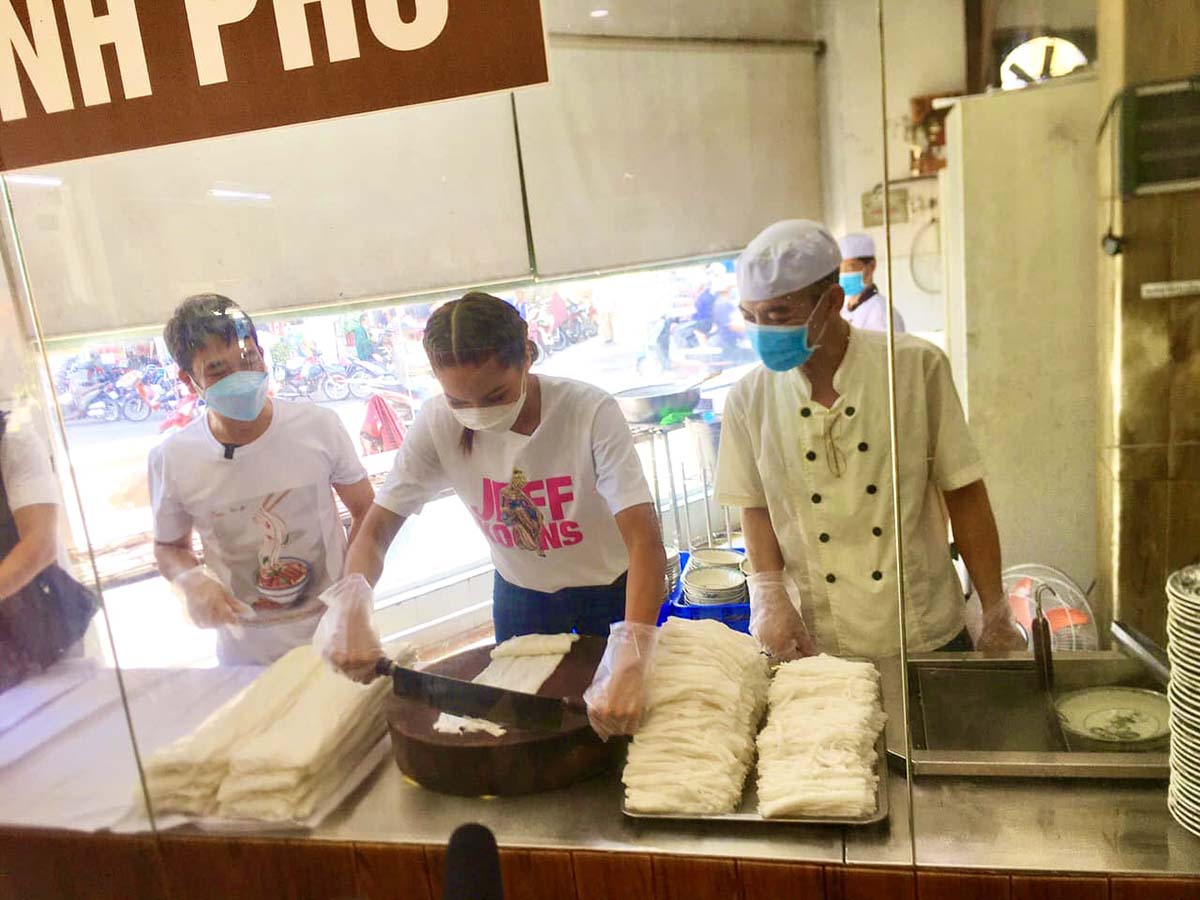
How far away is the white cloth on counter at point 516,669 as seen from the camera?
1.16 metres

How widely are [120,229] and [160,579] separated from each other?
56cm

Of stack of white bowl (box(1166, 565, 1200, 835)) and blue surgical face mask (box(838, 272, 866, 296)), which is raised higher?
blue surgical face mask (box(838, 272, 866, 296))

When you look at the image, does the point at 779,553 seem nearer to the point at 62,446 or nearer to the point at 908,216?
the point at 908,216

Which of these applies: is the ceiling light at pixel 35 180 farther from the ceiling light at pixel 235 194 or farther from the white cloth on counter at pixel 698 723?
the white cloth on counter at pixel 698 723

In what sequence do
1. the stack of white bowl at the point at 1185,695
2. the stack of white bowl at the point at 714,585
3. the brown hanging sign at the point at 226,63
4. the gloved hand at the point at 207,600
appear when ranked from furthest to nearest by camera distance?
the gloved hand at the point at 207,600 → the stack of white bowl at the point at 714,585 → the brown hanging sign at the point at 226,63 → the stack of white bowl at the point at 1185,695

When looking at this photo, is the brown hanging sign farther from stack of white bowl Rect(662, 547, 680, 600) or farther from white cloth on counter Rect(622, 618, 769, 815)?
white cloth on counter Rect(622, 618, 769, 815)

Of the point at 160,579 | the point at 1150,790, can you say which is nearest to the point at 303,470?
the point at 160,579

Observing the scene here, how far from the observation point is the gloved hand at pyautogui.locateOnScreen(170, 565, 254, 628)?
1.40 m

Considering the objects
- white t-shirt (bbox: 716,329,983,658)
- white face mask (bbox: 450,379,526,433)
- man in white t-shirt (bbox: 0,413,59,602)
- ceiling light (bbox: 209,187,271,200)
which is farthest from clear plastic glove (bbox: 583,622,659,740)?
man in white t-shirt (bbox: 0,413,59,602)

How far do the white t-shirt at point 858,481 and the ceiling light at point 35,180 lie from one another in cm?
105

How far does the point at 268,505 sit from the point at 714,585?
720 millimetres

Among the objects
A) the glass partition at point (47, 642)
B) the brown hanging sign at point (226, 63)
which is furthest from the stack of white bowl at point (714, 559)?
the glass partition at point (47, 642)

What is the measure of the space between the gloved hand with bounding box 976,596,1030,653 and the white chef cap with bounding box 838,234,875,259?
1.72 ft

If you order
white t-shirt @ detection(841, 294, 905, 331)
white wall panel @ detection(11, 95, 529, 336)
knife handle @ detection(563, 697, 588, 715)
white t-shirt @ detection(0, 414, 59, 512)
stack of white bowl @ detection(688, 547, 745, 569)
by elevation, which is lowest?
knife handle @ detection(563, 697, 588, 715)
